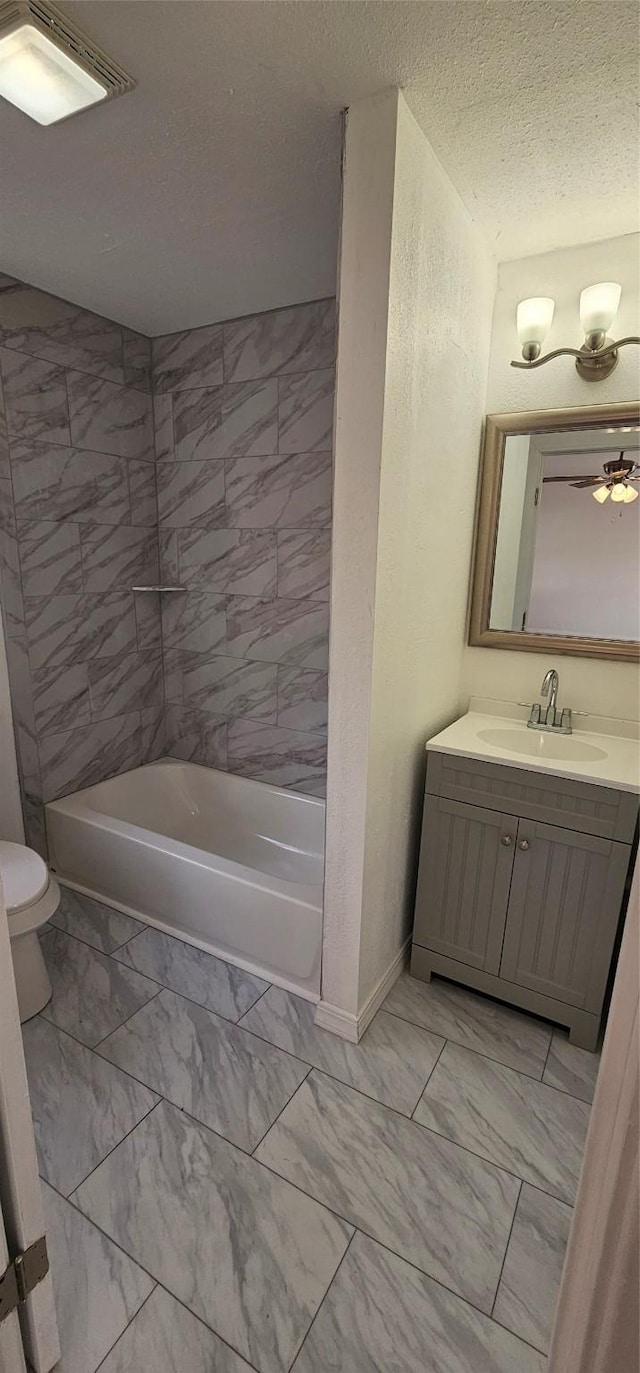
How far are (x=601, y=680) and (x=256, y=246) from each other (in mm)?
1860

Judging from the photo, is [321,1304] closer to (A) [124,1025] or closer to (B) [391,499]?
(A) [124,1025]

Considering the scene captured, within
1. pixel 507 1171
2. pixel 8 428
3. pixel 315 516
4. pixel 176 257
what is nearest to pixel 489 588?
pixel 315 516

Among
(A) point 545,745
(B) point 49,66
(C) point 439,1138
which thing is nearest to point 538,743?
(A) point 545,745

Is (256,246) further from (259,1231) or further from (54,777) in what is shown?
(259,1231)

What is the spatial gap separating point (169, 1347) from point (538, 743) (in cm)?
175

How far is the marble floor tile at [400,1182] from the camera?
1.23 metres

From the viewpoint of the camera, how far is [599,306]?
1.73 meters

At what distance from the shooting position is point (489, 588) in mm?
2146

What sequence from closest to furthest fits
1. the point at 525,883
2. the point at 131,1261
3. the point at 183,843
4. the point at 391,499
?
1. the point at 131,1261
2. the point at 391,499
3. the point at 525,883
4. the point at 183,843

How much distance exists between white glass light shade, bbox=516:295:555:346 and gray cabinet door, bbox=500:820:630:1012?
5.08ft

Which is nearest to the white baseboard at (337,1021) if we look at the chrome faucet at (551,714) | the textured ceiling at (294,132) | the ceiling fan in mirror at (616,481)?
the chrome faucet at (551,714)

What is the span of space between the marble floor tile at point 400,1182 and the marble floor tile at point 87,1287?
0.35 m

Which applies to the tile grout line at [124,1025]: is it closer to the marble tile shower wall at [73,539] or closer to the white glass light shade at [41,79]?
the marble tile shower wall at [73,539]

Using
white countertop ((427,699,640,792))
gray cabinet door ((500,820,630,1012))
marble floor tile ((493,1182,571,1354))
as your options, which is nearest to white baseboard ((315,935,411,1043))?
gray cabinet door ((500,820,630,1012))
